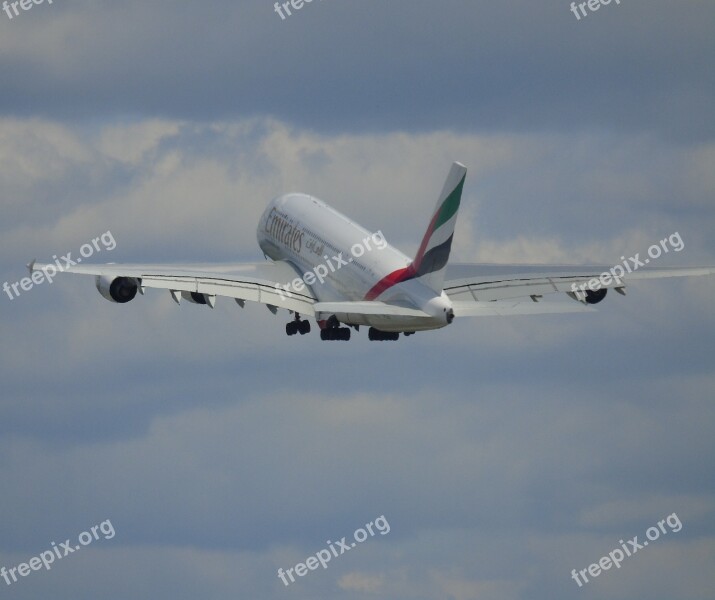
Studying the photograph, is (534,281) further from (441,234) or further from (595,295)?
(441,234)

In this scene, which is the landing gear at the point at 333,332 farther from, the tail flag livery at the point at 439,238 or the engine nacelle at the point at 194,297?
the tail flag livery at the point at 439,238

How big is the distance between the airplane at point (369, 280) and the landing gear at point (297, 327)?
0.05m

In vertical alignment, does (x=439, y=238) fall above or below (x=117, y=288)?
below

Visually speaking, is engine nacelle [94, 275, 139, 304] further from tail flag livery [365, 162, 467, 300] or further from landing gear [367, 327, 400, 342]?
tail flag livery [365, 162, 467, 300]

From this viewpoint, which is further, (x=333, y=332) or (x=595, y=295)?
(x=595, y=295)

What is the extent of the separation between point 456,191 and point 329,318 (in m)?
10.2

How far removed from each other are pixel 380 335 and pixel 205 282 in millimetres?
8641

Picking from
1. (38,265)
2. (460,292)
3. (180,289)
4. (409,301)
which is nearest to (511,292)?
(460,292)

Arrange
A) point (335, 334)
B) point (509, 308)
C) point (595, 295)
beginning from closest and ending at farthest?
point (509, 308), point (335, 334), point (595, 295)

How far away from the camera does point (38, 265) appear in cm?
8512

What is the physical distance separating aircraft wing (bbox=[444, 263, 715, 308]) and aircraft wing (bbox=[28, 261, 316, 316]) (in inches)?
301

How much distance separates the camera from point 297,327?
95688 mm

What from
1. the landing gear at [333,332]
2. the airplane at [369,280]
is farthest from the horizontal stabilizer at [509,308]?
the landing gear at [333,332]

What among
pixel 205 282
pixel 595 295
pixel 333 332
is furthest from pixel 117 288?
pixel 595 295
